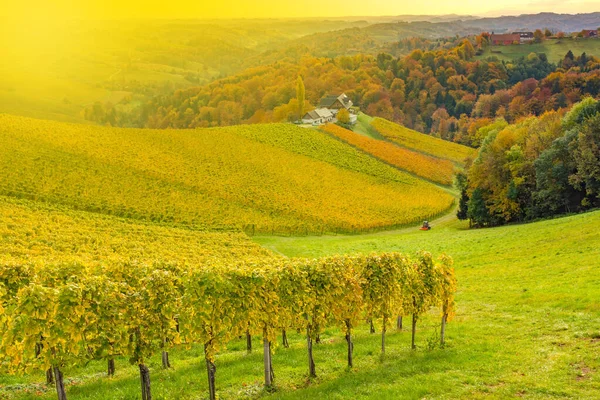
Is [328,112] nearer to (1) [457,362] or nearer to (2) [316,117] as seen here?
(2) [316,117]

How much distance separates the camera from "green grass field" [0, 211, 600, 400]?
15.5 meters

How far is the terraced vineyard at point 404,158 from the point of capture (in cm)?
9401

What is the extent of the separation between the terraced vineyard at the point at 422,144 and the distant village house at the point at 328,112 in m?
9.62

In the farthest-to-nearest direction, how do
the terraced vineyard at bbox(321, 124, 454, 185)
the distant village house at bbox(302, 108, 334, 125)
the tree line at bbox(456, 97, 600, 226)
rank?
1. the distant village house at bbox(302, 108, 334, 125)
2. the terraced vineyard at bbox(321, 124, 454, 185)
3. the tree line at bbox(456, 97, 600, 226)

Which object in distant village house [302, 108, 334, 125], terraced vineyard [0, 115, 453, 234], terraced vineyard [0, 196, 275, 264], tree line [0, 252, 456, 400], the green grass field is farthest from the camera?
distant village house [302, 108, 334, 125]

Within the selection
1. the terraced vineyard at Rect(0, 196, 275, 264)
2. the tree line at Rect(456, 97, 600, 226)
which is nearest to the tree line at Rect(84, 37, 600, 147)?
the tree line at Rect(456, 97, 600, 226)

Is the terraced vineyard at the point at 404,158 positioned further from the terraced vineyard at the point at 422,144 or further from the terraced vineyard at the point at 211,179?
the terraced vineyard at the point at 422,144

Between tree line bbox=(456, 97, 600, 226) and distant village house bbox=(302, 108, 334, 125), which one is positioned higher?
distant village house bbox=(302, 108, 334, 125)

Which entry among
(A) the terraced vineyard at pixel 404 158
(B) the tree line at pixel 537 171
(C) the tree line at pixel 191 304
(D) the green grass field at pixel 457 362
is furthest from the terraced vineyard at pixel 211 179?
(C) the tree line at pixel 191 304

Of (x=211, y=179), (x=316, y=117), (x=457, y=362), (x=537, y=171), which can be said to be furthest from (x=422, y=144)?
(x=457, y=362)

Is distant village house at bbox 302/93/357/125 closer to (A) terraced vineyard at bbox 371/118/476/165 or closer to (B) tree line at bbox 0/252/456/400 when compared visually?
(A) terraced vineyard at bbox 371/118/476/165

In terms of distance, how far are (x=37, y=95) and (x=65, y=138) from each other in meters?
121

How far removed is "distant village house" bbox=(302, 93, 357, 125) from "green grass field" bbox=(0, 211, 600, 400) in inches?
3699

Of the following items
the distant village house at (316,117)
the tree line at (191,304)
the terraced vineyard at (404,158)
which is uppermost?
the distant village house at (316,117)
